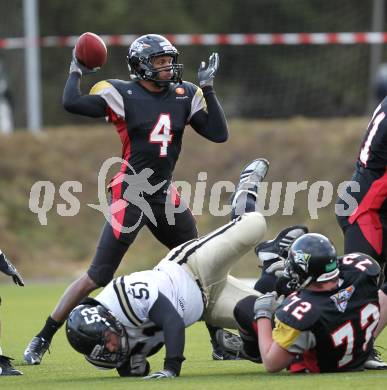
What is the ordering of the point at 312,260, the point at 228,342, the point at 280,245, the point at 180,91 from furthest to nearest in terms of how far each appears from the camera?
the point at 180,91 < the point at 228,342 < the point at 280,245 < the point at 312,260

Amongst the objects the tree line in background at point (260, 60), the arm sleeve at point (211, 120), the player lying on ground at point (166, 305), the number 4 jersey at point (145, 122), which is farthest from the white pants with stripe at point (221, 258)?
the tree line in background at point (260, 60)

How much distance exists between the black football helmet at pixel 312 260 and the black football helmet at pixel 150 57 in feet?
6.87

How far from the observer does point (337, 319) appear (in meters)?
6.36

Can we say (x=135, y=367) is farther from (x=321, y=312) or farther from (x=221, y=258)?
(x=321, y=312)

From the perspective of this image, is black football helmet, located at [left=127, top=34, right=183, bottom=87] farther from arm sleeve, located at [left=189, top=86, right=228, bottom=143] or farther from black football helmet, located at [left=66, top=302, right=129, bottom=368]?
black football helmet, located at [left=66, top=302, right=129, bottom=368]

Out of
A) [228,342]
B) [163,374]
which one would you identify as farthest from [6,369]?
[228,342]

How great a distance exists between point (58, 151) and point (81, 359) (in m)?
9.81

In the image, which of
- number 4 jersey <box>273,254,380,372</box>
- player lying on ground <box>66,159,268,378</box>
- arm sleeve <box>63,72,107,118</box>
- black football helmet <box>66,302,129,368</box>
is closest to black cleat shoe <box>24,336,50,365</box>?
player lying on ground <box>66,159,268,378</box>

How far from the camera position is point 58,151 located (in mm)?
17594

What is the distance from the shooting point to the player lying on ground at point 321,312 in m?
6.32

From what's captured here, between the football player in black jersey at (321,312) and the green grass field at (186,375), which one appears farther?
the football player in black jersey at (321,312)

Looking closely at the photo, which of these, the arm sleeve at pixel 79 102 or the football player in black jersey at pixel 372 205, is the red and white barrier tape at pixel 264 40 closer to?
the arm sleeve at pixel 79 102

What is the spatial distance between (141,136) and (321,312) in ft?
7.54

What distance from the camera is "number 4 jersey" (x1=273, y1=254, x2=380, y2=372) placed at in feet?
20.7
